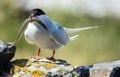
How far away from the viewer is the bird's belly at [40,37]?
4.68 metres

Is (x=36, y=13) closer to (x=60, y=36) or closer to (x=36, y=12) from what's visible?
(x=36, y=12)

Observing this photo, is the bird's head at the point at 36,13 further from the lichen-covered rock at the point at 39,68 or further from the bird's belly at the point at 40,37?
the lichen-covered rock at the point at 39,68

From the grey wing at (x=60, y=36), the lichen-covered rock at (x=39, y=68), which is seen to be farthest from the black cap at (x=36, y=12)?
the lichen-covered rock at (x=39, y=68)

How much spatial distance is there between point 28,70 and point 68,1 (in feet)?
27.4

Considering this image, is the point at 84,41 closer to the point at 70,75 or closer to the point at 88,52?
the point at 88,52

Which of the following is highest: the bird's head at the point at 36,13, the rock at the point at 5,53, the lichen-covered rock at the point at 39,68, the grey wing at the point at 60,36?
the bird's head at the point at 36,13

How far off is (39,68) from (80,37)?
20.1ft

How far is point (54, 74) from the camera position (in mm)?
4438

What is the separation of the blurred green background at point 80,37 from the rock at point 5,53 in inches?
186

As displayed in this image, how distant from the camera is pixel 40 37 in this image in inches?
185

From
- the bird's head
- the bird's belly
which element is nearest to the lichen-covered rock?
the bird's belly

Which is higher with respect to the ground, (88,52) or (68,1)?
(68,1)

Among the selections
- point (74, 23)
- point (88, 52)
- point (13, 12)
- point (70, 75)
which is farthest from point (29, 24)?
point (13, 12)

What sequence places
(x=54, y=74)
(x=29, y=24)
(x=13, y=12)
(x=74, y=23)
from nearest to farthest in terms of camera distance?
(x=54, y=74) < (x=29, y=24) < (x=74, y=23) < (x=13, y=12)
